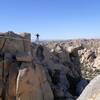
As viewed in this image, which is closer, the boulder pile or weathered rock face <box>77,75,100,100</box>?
weathered rock face <box>77,75,100,100</box>

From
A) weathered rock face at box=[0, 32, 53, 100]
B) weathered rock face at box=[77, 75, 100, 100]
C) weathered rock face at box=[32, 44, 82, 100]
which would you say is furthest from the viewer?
weathered rock face at box=[32, 44, 82, 100]

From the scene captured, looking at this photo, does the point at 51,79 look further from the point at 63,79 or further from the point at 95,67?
the point at 95,67

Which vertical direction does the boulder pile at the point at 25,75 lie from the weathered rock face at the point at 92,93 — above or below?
below

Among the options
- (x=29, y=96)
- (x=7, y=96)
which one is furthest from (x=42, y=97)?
(x=7, y=96)

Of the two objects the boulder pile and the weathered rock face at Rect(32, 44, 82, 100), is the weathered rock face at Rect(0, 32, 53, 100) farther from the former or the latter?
the weathered rock face at Rect(32, 44, 82, 100)

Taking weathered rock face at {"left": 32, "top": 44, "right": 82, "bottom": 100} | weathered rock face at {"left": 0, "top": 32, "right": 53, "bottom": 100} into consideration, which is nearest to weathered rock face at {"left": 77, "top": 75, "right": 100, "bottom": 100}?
weathered rock face at {"left": 0, "top": 32, "right": 53, "bottom": 100}

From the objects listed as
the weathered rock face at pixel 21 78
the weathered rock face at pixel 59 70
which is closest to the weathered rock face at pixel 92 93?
the weathered rock face at pixel 21 78

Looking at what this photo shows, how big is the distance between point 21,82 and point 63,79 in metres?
8.38

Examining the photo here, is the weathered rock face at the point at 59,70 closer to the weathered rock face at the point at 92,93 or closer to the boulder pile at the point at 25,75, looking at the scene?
the boulder pile at the point at 25,75

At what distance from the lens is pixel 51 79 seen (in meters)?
30.8

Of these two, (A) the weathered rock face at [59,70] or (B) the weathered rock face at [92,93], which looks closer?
(B) the weathered rock face at [92,93]

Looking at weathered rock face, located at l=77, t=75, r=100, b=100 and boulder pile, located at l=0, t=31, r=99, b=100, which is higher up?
weathered rock face, located at l=77, t=75, r=100, b=100

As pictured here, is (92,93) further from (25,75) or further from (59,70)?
(59,70)

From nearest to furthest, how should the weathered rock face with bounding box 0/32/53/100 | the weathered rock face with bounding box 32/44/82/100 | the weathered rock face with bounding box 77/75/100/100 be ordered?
1. the weathered rock face with bounding box 77/75/100/100
2. the weathered rock face with bounding box 0/32/53/100
3. the weathered rock face with bounding box 32/44/82/100
